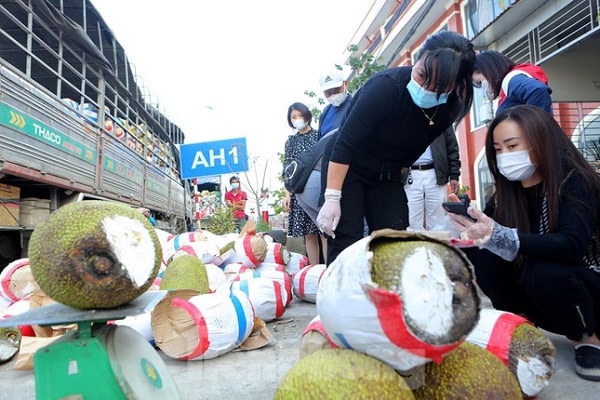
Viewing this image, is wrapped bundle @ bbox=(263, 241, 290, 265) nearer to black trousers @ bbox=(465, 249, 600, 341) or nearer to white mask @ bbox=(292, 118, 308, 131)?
white mask @ bbox=(292, 118, 308, 131)

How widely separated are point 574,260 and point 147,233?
1708 millimetres

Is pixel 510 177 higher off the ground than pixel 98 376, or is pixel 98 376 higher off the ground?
pixel 510 177

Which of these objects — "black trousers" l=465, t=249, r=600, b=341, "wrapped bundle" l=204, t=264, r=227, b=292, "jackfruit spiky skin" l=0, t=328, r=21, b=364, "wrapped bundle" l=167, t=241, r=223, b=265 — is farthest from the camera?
"wrapped bundle" l=167, t=241, r=223, b=265

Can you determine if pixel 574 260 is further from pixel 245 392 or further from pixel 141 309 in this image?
pixel 141 309

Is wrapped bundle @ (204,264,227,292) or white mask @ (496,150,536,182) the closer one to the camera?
white mask @ (496,150,536,182)

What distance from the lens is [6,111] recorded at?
3.78m

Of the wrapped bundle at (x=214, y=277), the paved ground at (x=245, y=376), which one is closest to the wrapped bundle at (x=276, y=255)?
the wrapped bundle at (x=214, y=277)

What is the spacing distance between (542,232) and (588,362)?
0.55m

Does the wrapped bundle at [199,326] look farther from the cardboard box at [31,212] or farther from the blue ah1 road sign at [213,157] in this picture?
the blue ah1 road sign at [213,157]

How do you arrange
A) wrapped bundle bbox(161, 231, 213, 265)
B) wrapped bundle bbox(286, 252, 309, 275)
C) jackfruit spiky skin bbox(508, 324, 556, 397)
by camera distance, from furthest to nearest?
wrapped bundle bbox(286, 252, 309, 275), wrapped bundle bbox(161, 231, 213, 265), jackfruit spiky skin bbox(508, 324, 556, 397)

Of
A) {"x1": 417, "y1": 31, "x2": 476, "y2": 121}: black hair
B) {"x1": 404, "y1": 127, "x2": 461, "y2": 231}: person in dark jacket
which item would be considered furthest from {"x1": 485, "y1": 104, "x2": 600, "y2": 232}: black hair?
{"x1": 404, "y1": 127, "x2": 461, "y2": 231}: person in dark jacket

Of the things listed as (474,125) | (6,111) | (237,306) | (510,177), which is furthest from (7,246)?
(474,125)

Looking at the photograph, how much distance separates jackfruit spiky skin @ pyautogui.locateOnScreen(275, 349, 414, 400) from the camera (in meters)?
0.96

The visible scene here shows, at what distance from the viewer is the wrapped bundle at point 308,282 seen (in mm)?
3361
